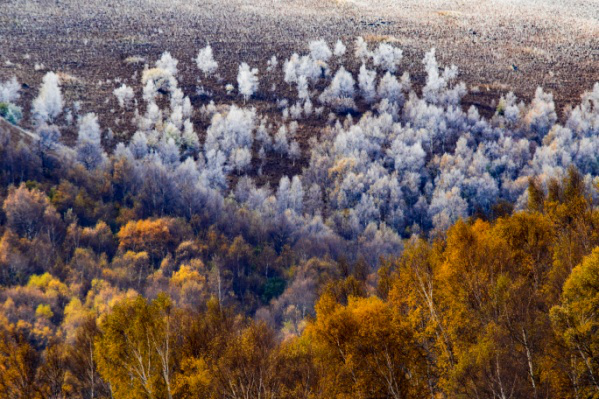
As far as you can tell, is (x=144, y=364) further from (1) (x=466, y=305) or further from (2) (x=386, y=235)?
(2) (x=386, y=235)

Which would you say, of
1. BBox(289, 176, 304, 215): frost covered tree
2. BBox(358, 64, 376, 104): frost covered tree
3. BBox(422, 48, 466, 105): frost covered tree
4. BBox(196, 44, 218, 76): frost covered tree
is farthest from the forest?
BBox(422, 48, 466, 105): frost covered tree

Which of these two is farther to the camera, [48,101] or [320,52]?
[320,52]

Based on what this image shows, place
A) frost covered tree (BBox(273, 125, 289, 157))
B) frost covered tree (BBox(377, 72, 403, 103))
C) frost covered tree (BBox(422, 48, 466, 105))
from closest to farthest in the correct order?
frost covered tree (BBox(273, 125, 289, 157))
frost covered tree (BBox(422, 48, 466, 105))
frost covered tree (BBox(377, 72, 403, 103))

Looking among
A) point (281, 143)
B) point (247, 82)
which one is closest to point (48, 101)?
point (281, 143)

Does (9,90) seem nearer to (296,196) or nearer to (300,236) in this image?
(296,196)

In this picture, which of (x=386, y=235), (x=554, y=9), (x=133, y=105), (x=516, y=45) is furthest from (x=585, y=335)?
(x=554, y=9)

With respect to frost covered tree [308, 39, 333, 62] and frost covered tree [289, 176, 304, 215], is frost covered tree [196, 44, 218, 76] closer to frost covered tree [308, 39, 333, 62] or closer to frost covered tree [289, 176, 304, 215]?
frost covered tree [308, 39, 333, 62]
